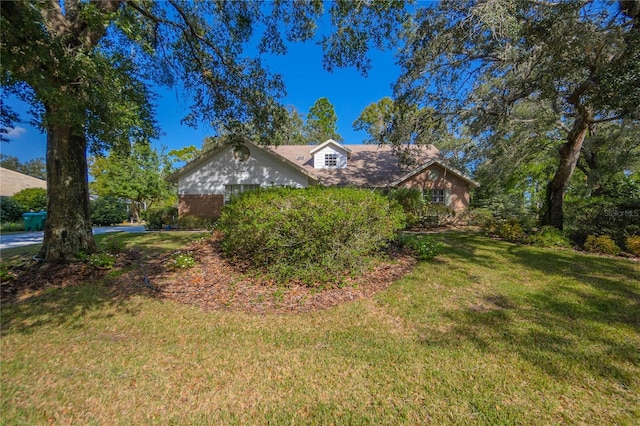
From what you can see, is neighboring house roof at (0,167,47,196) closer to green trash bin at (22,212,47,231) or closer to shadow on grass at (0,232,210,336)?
green trash bin at (22,212,47,231)

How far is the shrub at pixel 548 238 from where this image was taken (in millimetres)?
8445

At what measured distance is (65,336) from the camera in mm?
3414

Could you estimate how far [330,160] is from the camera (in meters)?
18.6

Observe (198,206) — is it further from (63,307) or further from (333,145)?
(63,307)

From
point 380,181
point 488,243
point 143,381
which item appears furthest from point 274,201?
point 380,181

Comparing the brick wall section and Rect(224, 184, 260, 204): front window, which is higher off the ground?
Rect(224, 184, 260, 204): front window

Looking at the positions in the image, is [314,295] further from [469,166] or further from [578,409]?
[469,166]

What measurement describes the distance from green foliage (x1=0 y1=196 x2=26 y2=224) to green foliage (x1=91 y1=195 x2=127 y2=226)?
4.22 meters

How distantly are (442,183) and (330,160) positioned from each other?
322 inches

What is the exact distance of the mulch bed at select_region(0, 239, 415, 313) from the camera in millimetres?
4496

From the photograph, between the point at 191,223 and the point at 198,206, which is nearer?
the point at 191,223

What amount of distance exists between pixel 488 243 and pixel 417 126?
207 inches

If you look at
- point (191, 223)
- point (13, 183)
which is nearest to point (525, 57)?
point (191, 223)

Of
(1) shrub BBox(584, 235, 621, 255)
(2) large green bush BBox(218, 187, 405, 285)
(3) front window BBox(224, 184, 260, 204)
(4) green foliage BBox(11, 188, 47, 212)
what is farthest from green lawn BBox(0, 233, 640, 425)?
(4) green foliage BBox(11, 188, 47, 212)
